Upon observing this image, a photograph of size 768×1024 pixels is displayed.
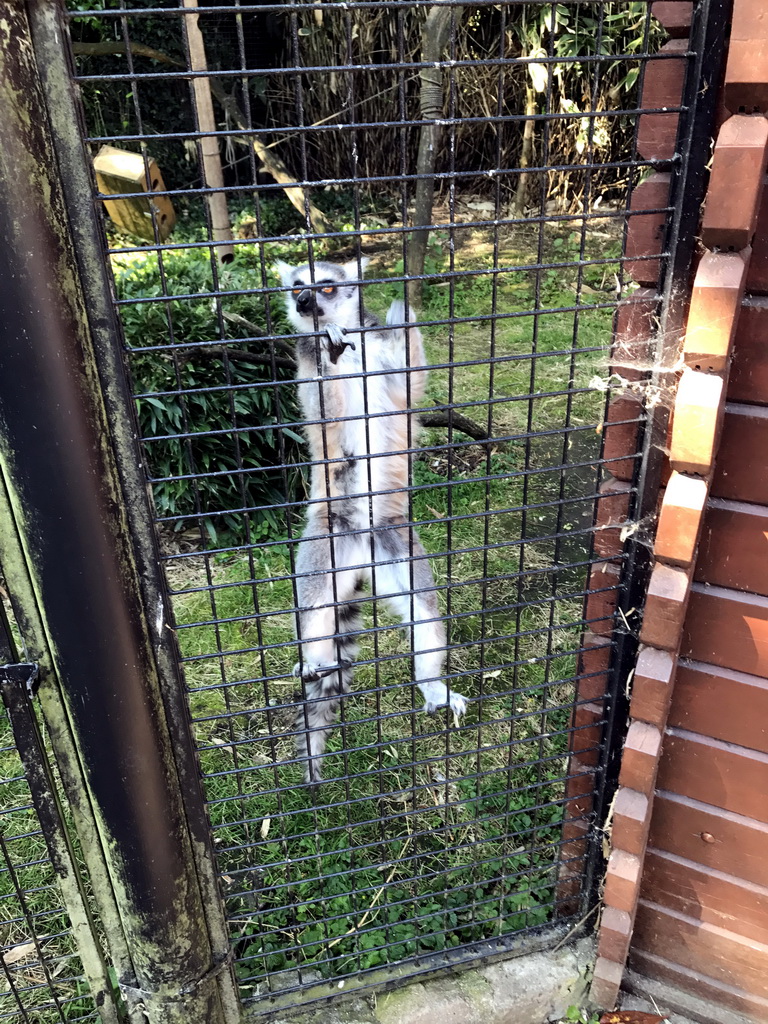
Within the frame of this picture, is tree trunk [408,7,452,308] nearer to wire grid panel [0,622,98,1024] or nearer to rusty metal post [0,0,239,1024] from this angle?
rusty metal post [0,0,239,1024]

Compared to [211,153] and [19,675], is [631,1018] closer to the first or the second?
[19,675]

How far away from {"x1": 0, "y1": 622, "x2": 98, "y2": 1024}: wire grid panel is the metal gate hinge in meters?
0.33

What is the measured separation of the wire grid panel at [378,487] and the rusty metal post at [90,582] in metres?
0.10

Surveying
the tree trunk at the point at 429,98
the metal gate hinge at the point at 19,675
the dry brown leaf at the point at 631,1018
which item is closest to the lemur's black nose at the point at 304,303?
the tree trunk at the point at 429,98

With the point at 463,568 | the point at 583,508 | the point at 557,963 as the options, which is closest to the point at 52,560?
the point at 557,963

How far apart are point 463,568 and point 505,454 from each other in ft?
4.40

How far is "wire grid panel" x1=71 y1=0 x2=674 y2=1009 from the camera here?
58.7 inches

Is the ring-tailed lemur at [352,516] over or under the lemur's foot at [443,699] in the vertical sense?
over

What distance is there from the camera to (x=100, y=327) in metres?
1.35

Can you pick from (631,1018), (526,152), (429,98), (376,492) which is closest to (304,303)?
(376,492)

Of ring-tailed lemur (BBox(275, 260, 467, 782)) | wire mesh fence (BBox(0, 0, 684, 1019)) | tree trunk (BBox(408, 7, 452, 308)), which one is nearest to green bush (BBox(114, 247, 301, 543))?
wire mesh fence (BBox(0, 0, 684, 1019))

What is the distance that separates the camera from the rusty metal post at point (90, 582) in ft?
4.00

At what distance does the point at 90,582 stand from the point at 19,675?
0.27 m

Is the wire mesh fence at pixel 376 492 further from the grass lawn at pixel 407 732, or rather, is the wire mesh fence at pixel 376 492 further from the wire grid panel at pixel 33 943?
the wire grid panel at pixel 33 943
